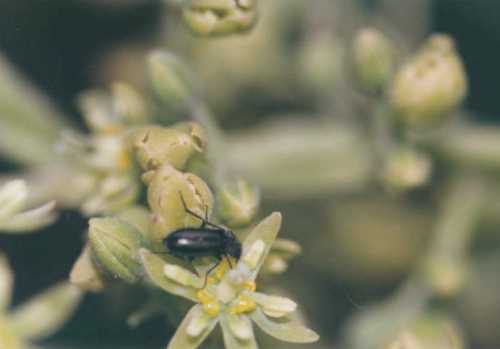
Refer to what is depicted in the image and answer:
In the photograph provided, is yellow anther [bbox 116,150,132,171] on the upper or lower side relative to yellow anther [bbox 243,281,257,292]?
lower

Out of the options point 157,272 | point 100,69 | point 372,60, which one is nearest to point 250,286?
point 157,272

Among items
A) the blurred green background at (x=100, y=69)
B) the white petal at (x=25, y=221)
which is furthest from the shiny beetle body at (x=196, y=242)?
the blurred green background at (x=100, y=69)

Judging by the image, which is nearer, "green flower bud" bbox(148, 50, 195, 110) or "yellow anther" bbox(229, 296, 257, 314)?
"yellow anther" bbox(229, 296, 257, 314)

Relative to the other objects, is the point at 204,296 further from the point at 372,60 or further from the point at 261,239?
the point at 372,60

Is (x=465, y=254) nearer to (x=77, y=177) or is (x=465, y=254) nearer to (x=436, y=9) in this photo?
(x=436, y=9)

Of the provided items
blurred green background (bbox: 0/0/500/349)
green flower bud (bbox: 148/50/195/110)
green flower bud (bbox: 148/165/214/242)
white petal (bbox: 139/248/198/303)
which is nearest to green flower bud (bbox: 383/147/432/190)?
blurred green background (bbox: 0/0/500/349)

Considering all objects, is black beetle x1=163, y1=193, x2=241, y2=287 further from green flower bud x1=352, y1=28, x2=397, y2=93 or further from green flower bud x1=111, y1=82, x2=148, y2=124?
green flower bud x1=352, y1=28, x2=397, y2=93
